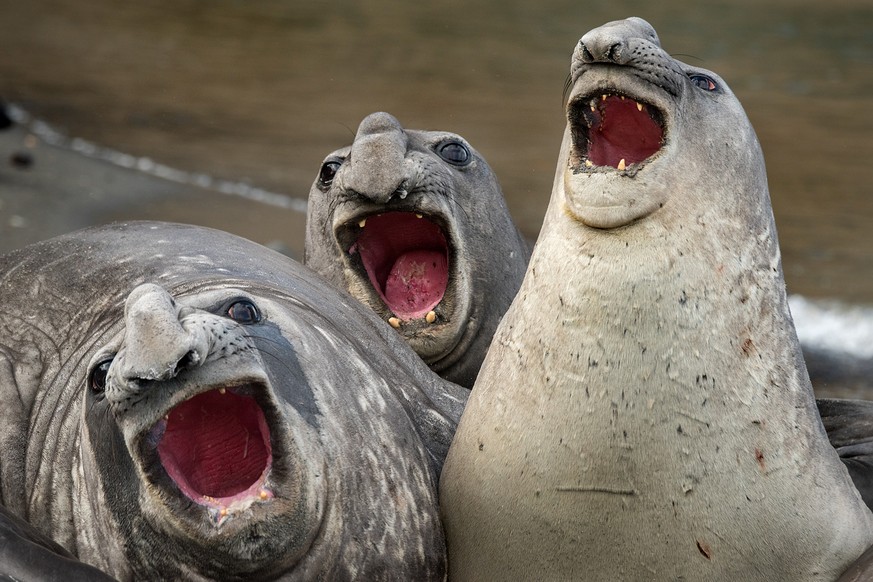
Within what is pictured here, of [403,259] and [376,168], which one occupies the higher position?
[376,168]

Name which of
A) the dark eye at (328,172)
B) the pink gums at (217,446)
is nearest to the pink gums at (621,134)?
the pink gums at (217,446)

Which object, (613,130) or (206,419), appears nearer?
(206,419)

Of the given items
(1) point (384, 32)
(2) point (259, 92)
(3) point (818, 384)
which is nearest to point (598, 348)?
(3) point (818, 384)

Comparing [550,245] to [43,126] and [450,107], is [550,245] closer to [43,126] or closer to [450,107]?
[43,126]

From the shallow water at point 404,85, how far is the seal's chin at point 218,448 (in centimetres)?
515

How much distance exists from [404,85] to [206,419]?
34.6ft

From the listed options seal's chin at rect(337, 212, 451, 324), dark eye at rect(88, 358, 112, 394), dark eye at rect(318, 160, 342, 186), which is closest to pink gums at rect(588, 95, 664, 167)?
A: dark eye at rect(88, 358, 112, 394)

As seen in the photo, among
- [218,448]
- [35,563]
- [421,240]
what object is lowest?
[35,563]

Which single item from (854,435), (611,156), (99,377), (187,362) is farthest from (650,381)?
(854,435)

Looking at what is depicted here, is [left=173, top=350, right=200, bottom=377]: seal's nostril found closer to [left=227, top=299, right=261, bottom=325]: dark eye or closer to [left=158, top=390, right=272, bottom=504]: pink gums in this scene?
[left=158, top=390, right=272, bottom=504]: pink gums

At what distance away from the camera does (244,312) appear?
321 cm

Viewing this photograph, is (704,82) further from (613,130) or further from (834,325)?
(834,325)

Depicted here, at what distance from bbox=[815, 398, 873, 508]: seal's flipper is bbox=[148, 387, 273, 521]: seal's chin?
5.78 feet

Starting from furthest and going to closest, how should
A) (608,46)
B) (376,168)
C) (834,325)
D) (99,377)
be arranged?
(834,325)
(376,168)
(608,46)
(99,377)
